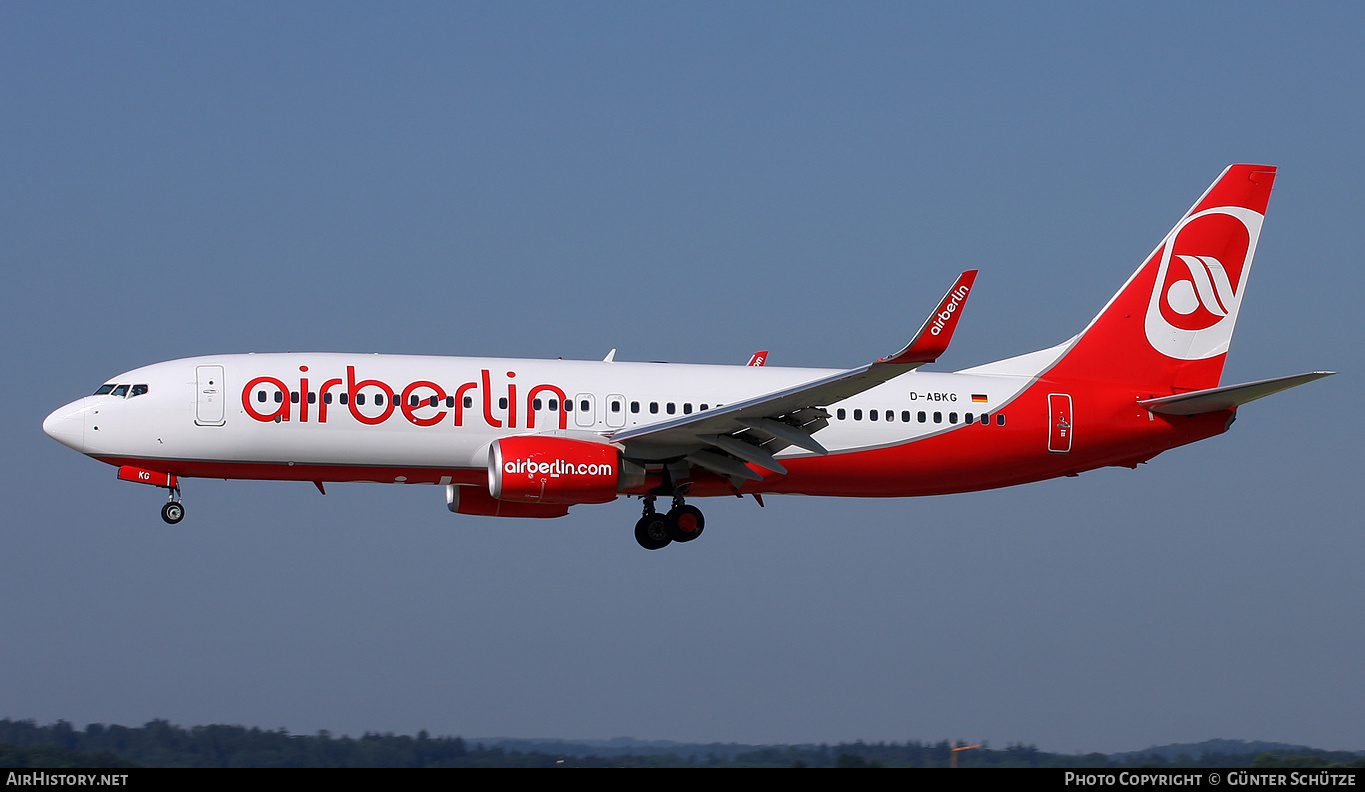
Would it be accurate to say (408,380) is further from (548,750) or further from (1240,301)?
(1240,301)

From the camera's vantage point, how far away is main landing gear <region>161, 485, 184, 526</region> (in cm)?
3419

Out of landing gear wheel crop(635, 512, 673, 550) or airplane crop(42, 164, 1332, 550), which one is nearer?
airplane crop(42, 164, 1332, 550)

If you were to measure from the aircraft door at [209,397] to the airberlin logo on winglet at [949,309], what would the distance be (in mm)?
14599

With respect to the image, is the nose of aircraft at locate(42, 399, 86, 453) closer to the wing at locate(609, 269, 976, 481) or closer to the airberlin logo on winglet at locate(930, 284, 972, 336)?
the wing at locate(609, 269, 976, 481)

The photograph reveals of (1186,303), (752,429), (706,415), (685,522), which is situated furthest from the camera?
(1186,303)

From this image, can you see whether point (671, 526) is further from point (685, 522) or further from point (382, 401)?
point (382, 401)

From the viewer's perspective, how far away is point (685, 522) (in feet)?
118

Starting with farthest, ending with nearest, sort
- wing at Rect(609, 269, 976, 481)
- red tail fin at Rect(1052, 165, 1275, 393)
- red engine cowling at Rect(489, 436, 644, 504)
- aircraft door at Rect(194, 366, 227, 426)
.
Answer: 1. red tail fin at Rect(1052, 165, 1275, 393)
2. aircraft door at Rect(194, 366, 227, 426)
3. red engine cowling at Rect(489, 436, 644, 504)
4. wing at Rect(609, 269, 976, 481)

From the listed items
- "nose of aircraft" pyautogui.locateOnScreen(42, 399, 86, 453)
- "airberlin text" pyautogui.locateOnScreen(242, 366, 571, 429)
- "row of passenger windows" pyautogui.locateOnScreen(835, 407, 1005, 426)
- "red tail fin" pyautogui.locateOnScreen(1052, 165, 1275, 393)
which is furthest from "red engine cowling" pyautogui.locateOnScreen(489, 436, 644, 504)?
"red tail fin" pyautogui.locateOnScreen(1052, 165, 1275, 393)

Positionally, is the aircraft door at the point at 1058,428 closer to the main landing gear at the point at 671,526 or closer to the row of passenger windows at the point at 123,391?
the main landing gear at the point at 671,526

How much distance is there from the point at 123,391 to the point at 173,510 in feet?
8.89

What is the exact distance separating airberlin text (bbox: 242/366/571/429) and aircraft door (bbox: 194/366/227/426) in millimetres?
498

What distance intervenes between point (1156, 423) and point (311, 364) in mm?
19020

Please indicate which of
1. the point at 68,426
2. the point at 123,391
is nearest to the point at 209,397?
the point at 123,391
